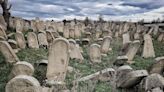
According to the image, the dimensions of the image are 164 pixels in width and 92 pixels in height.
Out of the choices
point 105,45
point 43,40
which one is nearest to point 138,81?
point 105,45

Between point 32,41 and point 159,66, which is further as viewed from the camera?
point 32,41

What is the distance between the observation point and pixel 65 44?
927 cm

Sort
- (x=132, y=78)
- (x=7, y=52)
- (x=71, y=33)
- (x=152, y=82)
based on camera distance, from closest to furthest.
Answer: (x=152, y=82), (x=132, y=78), (x=7, y=52), (x=71, y=33)

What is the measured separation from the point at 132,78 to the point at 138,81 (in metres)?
0.20

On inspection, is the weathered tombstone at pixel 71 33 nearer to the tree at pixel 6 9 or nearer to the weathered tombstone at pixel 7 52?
the tree at pixel 6 9

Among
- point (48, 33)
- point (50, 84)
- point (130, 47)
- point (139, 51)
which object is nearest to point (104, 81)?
point (50, 84)

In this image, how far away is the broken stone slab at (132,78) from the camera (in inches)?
340

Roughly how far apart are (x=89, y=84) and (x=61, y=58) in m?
1.14

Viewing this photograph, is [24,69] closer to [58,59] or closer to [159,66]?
[58,59]

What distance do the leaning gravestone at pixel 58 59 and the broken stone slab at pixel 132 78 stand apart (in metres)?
1.62

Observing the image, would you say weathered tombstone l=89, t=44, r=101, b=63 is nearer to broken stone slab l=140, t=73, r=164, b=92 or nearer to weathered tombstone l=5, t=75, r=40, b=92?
broken stone slab l=140, t=73, r=164, b=92

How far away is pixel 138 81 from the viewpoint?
8750mm

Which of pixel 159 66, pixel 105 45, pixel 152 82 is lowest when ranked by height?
pixel 105 45

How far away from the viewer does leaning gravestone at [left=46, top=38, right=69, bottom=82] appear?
30.5 feet
